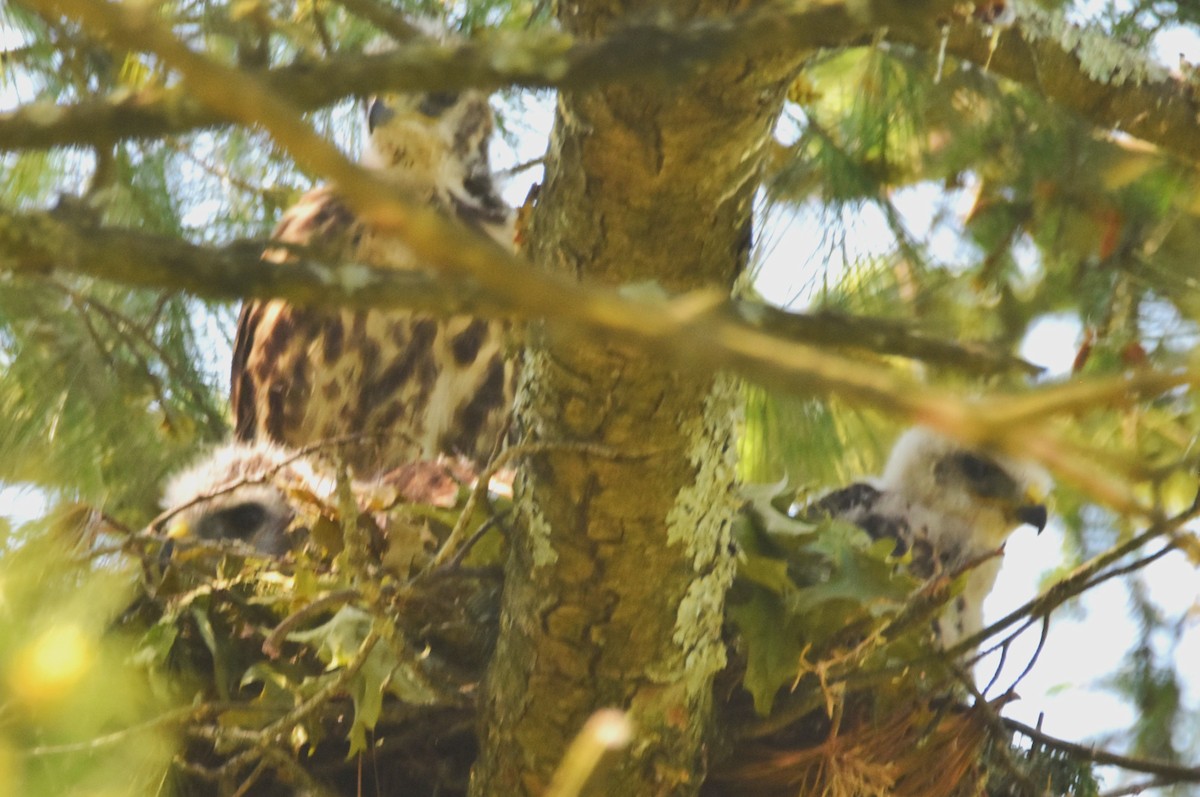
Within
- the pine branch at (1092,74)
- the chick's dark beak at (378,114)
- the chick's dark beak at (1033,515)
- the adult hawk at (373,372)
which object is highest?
A: the chick's dark beak at (378,114)

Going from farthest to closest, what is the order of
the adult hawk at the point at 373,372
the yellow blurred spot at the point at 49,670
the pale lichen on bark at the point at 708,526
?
the adult hawk at the point at 373,372 → the pale lichen on bark at the point at 708,526 → the yellow blurred spot at the point at 49,670

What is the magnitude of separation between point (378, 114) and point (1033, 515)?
73.4 inches

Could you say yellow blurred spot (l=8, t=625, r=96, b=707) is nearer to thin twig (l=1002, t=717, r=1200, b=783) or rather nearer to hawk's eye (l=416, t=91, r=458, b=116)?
thin twig (l=1002, t=717, r=1200, b=783)

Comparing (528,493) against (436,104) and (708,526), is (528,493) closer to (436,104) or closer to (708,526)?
(708,526)

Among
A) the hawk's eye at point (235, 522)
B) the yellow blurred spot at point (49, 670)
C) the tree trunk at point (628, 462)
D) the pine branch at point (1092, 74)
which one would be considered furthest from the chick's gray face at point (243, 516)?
the pine branch at point (1092, 74)

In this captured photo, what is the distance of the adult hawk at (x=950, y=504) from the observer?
3.32 metres

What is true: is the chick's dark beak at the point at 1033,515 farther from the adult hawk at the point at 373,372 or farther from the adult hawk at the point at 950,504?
the adult hawk at the point at 373,372

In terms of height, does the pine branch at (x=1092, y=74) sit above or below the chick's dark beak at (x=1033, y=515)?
below

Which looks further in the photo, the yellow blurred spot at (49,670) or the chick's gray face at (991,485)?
the chick's gray face at (991,485)

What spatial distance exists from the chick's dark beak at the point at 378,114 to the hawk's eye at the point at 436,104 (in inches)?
3.2

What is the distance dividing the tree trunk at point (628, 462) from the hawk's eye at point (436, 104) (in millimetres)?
1674

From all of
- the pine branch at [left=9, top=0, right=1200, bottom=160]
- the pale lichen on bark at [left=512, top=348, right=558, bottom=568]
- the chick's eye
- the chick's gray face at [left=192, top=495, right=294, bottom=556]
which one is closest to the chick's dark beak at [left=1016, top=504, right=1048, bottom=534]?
the chick's eye

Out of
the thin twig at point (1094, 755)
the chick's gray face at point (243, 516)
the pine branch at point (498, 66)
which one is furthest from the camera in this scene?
the chick's gray face at point (243, 516)

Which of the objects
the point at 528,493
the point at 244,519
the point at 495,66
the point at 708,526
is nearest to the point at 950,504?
the point at 244,519
